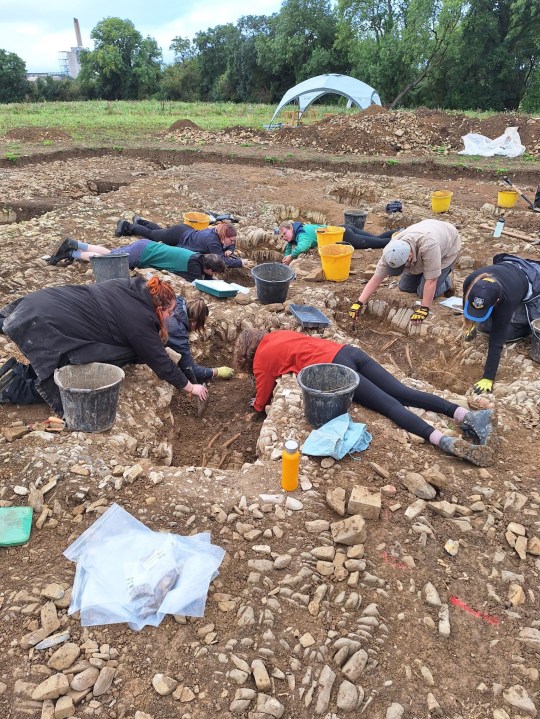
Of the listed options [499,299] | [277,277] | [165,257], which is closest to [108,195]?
[165,257]

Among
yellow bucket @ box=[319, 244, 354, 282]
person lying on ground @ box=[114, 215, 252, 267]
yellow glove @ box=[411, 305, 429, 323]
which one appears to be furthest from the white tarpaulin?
yellow glove @ box=[411, 305, 429, 323]

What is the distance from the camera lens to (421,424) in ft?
12.3

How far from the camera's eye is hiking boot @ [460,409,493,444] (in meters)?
3.74

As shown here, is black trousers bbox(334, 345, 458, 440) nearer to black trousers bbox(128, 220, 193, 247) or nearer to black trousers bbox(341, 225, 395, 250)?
black trousers bbox(128, 220, 193, 247)

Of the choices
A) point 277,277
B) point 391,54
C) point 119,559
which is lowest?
point 119,559

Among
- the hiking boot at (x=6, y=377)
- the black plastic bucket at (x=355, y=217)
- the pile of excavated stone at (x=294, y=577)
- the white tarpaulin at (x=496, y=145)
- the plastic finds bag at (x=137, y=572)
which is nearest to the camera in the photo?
the pile of excavated stone at (x=294, y=577)

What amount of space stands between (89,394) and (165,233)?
4.63 meters

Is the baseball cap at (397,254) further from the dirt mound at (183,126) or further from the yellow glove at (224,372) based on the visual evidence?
the dirt mound at (183,126)

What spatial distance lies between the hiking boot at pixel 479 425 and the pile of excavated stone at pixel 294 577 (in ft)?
0.67

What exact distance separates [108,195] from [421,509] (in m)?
9.25

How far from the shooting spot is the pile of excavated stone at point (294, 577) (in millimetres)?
2238

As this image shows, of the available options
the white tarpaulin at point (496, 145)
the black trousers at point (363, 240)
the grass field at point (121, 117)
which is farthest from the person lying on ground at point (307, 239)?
the grass field at point (121, 117)

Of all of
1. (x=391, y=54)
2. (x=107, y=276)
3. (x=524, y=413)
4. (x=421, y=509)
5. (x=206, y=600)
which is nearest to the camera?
(x=206, y=600)

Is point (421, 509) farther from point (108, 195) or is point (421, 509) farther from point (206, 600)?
point (108, 195)
